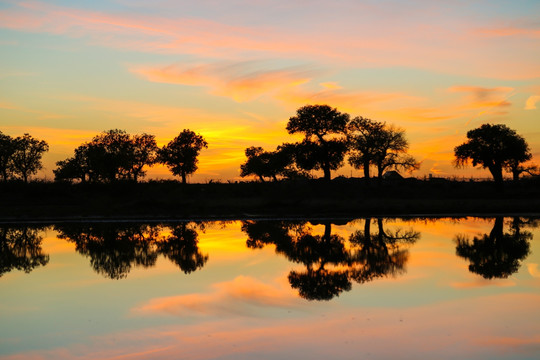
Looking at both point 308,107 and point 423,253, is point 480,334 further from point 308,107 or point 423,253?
point 308,107

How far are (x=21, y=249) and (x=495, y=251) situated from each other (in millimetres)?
25580

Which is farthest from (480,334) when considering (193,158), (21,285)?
(193,158)

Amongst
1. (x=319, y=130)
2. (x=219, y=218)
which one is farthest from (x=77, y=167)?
(x=219, y=218)

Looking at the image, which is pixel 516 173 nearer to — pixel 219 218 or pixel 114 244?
pixel 219 218

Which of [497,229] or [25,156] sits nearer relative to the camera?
[497,229]

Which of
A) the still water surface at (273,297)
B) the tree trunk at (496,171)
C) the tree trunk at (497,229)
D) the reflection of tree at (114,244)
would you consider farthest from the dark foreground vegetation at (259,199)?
the still water surface at (273,297)

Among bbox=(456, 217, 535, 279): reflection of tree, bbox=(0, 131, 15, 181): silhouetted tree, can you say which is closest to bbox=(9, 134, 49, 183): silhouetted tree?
bbox=(0, 131, 15, 181): silhouetted tree

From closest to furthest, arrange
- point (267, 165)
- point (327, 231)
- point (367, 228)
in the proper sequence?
point (327, 231), point (367, 228), point (267, 165)

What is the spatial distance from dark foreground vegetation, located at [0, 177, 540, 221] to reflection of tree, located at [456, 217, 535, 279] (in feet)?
58.4

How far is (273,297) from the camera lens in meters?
17.1

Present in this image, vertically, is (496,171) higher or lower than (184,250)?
higher

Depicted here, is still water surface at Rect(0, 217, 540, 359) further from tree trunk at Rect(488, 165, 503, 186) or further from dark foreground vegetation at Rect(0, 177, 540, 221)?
tree trunk at Rect(488, 165, 503, 186)

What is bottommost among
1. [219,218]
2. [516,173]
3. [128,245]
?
[128,245]

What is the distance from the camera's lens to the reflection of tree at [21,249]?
985 inches
